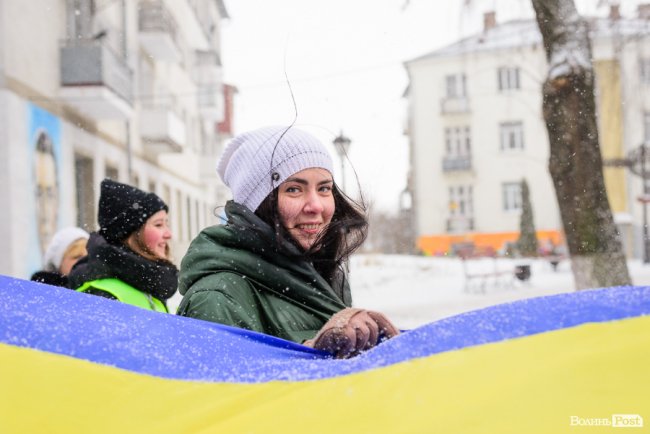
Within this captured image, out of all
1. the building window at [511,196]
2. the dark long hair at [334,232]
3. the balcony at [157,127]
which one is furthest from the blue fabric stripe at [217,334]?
the building window at [511,196]

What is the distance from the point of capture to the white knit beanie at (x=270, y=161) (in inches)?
81.4

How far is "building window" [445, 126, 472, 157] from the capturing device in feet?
131

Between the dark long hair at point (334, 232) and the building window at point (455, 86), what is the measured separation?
37.3 metres

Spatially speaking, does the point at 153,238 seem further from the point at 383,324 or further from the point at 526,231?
the point at 526,231

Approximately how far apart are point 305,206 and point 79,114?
43.0 ft

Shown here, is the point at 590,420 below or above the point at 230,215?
below

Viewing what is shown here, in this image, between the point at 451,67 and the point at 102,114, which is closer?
the point at 102,114

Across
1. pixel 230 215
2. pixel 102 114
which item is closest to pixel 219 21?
pixel 102 114

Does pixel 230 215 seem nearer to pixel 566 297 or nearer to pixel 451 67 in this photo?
pixel 566 297

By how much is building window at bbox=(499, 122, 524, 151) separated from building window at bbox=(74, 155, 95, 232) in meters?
26.0

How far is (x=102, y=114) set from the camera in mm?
14969

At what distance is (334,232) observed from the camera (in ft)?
7.00

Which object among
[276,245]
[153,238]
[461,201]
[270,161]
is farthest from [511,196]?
[276,245]

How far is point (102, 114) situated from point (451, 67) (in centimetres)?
2579
